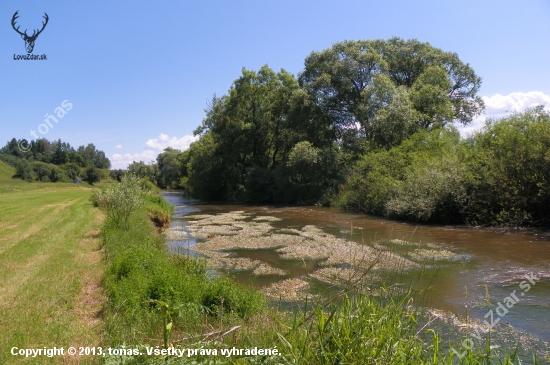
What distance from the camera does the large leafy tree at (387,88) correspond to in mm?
36625

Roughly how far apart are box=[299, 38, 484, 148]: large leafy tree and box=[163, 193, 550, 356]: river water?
15971 mm

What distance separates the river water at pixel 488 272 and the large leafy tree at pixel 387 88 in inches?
629

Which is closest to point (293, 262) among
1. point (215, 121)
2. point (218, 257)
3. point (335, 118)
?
point (218, 257)

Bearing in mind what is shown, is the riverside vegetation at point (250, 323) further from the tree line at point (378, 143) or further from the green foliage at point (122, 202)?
the tree line at point (378, 143)

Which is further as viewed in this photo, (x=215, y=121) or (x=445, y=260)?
(x=215, y=121)

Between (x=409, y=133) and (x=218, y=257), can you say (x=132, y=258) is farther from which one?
(x=409, y=133)

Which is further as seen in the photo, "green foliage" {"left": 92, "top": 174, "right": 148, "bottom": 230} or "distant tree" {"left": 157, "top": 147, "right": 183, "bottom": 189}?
"distant tree" {"left": 157, "top": 147, "right": 183, "bottom": 189}

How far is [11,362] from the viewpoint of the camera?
18.1 feet

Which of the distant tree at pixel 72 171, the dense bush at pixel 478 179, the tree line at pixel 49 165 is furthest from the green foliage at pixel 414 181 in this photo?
the distant tree at pixel 72 171

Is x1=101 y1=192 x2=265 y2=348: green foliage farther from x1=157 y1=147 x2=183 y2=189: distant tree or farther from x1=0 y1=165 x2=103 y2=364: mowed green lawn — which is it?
x1=157 y1=147 x2=183 y2=189: distant tree

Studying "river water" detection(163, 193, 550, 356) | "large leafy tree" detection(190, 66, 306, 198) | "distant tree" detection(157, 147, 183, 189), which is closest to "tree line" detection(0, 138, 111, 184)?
"distant tree" detection(157, 147, 183, 189)

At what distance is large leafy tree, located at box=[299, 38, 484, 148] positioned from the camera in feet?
120

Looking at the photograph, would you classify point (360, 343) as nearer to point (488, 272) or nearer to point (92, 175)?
point (488, 272)

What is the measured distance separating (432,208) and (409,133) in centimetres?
1388
